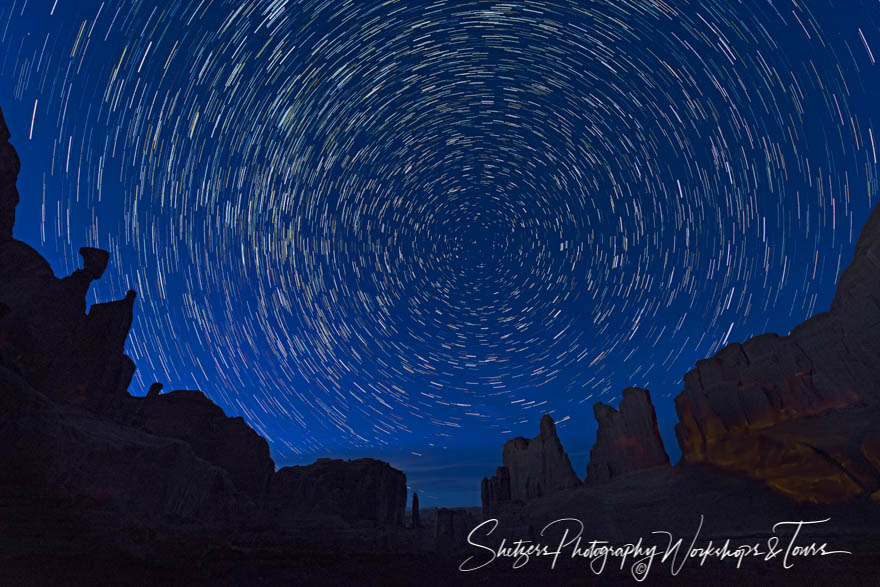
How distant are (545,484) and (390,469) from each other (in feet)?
138

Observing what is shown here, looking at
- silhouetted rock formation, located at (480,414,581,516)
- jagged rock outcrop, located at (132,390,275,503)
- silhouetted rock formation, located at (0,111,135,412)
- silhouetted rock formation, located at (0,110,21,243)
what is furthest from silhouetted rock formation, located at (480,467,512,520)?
silhouetted rock formation, located at (0,110,21,243)

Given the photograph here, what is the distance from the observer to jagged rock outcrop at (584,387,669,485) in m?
51.7

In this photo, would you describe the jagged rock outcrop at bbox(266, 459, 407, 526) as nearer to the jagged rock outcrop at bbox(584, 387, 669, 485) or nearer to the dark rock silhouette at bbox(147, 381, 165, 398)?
the dark rock silhouette at bbox(147, 381, 165, 398)

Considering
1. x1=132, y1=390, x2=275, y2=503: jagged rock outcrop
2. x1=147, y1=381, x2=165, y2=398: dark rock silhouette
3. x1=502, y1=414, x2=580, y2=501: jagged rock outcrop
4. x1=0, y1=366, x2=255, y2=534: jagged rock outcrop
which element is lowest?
x1=0, y1=366, x2=255, y2=534: jagged rock outcrop

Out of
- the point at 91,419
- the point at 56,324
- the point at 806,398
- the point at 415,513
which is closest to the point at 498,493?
the point at 415,513

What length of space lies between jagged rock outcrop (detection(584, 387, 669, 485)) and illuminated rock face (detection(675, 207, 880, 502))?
741 cm

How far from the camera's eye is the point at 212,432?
222 ft

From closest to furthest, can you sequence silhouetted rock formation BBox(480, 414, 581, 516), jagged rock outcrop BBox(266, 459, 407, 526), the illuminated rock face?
the illuminated rock face
silhouetted rock formation BBox(480, 414, 581, 516)
jagged rock outcrop BBox(266, 459, 407, 526)

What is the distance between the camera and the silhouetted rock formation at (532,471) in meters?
65.2

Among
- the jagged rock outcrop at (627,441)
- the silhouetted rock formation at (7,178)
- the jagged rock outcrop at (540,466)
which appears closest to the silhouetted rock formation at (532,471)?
the jagged rock outcrop at (540,466)

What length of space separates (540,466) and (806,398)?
4111 centimetres

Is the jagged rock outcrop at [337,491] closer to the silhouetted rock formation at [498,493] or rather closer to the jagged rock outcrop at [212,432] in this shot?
the jagged rock outcrop at [212,432]

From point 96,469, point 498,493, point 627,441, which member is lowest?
point 96,469

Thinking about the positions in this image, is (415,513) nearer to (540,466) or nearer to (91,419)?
(540,466)
